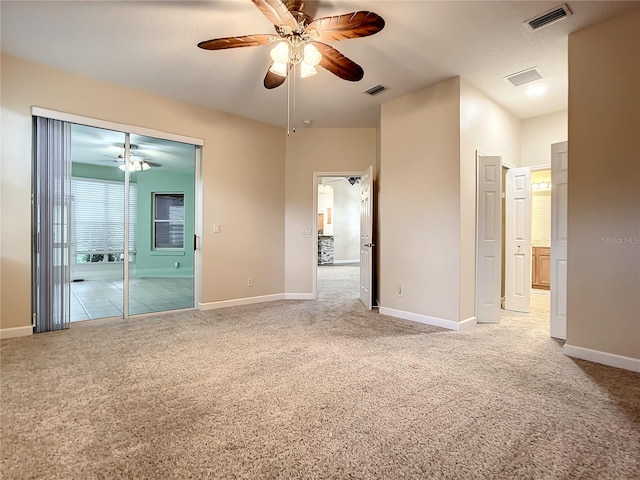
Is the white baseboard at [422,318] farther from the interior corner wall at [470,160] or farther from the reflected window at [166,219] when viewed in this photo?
the reflected window at [166,219]

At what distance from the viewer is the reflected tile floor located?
4177mm

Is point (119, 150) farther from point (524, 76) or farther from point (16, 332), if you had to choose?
point (524, 76)

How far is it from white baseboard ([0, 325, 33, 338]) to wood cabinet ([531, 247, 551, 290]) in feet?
24.6

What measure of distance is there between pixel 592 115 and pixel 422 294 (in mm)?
2295

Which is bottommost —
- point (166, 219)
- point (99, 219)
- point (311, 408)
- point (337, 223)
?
point (311, 408)

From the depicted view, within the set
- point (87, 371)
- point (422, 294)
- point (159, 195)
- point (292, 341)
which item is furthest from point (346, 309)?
point (159, 195)

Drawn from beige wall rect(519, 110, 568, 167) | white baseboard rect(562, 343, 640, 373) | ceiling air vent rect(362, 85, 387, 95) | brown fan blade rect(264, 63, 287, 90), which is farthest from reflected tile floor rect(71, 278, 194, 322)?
beige wall rect(519, 110, 568, 167)

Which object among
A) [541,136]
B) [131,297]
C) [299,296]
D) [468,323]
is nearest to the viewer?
[468,323]

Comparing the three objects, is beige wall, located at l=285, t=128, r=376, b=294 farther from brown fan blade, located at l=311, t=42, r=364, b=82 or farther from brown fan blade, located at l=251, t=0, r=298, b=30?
brown fan blade, located at l=251, t=0, r=298, b=30

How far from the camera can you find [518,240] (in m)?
4.43

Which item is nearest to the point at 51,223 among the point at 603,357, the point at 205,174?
the point at 205,174

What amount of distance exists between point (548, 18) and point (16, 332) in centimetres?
556

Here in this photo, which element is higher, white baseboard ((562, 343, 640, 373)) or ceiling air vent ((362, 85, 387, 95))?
ceiling air vent ((362, 85, 387, 95))

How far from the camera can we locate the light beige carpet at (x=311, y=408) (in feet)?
4.63
